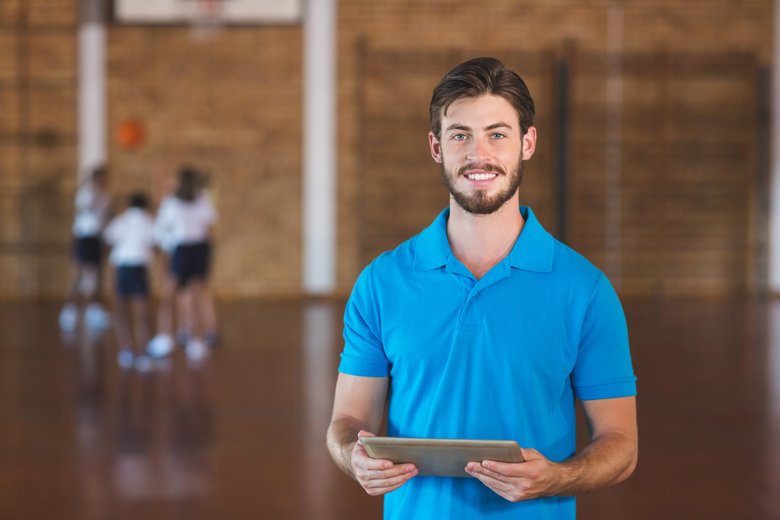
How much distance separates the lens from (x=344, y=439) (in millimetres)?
1766

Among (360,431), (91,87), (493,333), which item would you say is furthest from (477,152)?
(91,87)

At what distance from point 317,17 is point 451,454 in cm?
1135

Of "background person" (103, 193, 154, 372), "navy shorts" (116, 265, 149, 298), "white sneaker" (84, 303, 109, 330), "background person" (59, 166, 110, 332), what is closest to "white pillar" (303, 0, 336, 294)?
"white sneaker" (84, 303, 109, 330)

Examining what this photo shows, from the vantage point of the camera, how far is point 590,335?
174 cm

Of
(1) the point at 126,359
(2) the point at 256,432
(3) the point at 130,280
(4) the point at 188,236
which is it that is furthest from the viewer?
(4) the point at 188,236

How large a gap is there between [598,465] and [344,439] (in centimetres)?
46

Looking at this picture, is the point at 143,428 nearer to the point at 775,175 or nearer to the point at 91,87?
the point at 91,87

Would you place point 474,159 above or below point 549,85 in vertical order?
below

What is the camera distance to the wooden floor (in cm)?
413

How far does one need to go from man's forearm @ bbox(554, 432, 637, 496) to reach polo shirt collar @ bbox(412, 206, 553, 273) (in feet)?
1.09

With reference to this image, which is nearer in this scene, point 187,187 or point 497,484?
point 497,484

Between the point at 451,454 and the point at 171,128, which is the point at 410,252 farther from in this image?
the point at 171,128

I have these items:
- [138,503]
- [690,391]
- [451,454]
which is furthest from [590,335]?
[690,391]

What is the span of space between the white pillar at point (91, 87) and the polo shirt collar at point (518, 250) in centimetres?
1123
